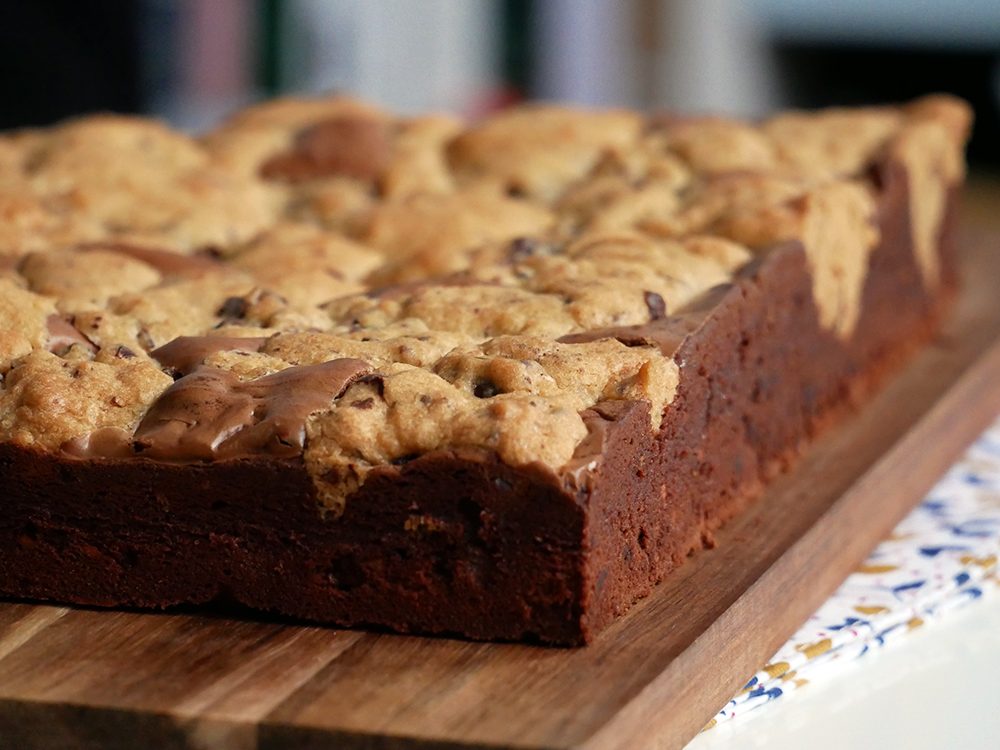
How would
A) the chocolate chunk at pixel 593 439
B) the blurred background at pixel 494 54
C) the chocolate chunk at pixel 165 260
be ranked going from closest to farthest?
the chocolate chunk at pixel 593 439 < the chocolate chunk at pixel 165 260 < the blurred background at pixel 494 54

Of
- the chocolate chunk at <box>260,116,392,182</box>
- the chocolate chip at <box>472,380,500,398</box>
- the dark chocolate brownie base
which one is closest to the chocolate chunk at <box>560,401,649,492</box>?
the dark chocolate brownie base

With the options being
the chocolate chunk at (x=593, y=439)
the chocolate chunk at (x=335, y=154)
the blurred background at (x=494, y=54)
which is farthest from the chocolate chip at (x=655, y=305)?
the blurred background at (x=494, y=54)

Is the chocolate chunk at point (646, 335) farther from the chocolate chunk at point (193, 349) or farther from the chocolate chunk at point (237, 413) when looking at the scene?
the chocolate chunk at point (193, 349)

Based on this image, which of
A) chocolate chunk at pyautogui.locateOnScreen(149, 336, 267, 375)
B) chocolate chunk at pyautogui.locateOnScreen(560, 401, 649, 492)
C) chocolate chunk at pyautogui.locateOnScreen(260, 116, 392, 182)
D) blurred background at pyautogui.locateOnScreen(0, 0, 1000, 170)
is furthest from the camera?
blurred background at pyautogui.locateOnScreen(0, 0, 1000, 170)

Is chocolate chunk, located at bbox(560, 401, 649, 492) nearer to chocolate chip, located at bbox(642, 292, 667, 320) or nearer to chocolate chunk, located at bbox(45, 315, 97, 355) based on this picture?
chocolate chip, located at bbox(642, 292, 667, 320)

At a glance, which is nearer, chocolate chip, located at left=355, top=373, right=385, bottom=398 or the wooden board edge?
the wooden board edge

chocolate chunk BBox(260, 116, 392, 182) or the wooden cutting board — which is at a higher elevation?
chocolate chunk BBox(260, 116, 392, 182)

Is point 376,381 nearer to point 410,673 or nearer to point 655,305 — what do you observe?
point 410,673
